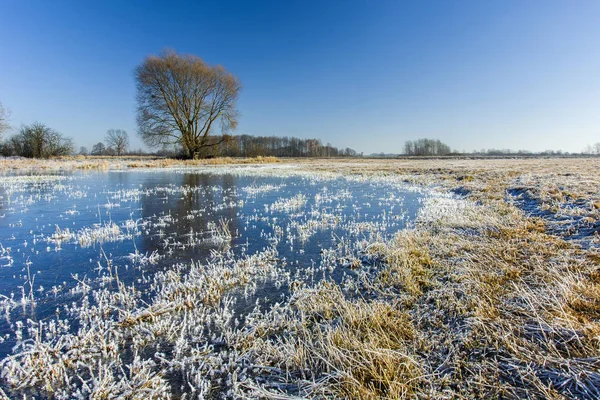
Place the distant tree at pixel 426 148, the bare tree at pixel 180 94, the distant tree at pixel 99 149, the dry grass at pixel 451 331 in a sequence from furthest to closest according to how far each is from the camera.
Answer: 1. the distant tree at pixel 426 148
2. the distant tree at pixel 99 149
3. the bare tree at pixel 180 94
4. the dry grass at pixel 451 331

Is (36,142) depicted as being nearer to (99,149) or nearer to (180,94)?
(180,94)

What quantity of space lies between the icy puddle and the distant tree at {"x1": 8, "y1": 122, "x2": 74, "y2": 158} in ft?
172

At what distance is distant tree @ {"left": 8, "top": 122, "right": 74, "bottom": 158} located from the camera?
4881 cm

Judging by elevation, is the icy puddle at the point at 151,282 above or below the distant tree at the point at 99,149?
below

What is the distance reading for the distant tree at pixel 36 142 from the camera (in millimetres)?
48812

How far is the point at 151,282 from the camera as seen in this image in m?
4.55

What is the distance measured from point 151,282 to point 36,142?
61734 mm

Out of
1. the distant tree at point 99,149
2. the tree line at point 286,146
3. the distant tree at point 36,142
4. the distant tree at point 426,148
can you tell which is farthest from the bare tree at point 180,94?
the distant tree at point 426,148

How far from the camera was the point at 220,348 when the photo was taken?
120 inches

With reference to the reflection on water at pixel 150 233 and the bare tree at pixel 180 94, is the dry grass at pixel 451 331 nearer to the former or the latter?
the reflection on water at pixel 150 233

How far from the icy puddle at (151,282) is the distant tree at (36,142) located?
52.4 meters

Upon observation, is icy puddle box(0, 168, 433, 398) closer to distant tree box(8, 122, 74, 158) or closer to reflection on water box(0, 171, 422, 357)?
reflection on water box(0, 171, 422, 357)

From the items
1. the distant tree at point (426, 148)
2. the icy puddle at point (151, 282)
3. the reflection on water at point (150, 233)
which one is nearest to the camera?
the icy puddle at point (151, 282)

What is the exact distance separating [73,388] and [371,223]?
702 cm
